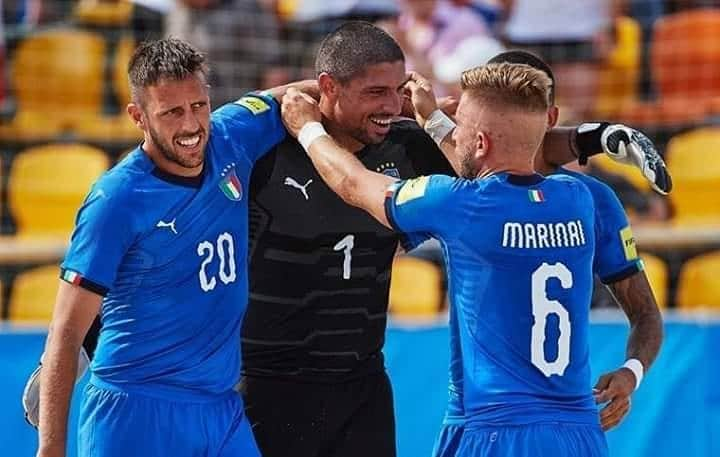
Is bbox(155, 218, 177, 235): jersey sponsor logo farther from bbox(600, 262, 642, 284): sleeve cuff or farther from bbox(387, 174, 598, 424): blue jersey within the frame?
bbox(600, 262, 642, 284): sleeve cuff

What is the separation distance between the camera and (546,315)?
15.1 feet

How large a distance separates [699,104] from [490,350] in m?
6.35

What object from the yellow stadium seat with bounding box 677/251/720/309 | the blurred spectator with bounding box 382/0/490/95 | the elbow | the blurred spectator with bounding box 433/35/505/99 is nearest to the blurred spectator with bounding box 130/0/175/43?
the blurred spectator with bounding box 382/0/490/95

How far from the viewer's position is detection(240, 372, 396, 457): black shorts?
554cm

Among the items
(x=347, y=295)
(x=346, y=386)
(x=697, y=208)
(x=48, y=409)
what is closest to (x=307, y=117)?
(x=347, y=295)

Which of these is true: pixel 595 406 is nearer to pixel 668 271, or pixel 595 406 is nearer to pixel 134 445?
pixel 134 445

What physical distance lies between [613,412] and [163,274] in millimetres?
1596

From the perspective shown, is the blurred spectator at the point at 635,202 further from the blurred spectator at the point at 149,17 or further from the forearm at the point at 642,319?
the forearm at the point at 642,319

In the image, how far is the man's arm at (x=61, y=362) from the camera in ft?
15.2

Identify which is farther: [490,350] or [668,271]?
[668,271]

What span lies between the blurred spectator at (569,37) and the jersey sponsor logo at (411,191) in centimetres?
618

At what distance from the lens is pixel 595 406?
4.78m

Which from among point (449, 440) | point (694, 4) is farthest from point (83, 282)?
point (694, 4)

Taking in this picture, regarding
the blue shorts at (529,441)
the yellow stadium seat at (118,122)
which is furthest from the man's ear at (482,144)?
the yellow stadium seat at (118,122)
